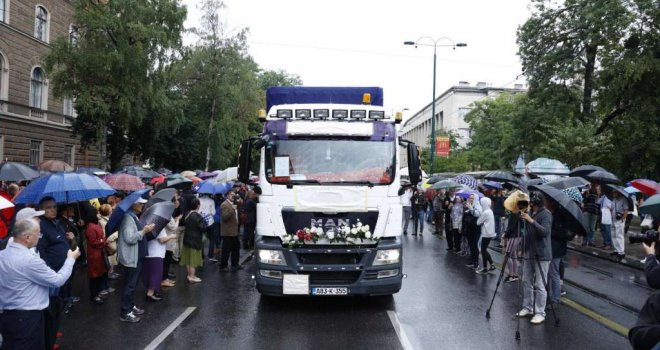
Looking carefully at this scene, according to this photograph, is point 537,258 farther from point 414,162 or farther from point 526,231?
point 414,162

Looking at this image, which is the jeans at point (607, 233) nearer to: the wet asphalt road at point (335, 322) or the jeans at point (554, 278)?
the wet asphalt road at point (335, 322)

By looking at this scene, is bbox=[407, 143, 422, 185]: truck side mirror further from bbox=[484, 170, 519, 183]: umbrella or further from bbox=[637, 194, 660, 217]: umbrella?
bbox=[484, 170, 519, 183]: umbrella

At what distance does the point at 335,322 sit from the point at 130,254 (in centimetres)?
318

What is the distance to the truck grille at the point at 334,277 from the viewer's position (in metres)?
7.30

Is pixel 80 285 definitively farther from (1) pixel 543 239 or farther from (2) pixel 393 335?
(1) pixel 543 239

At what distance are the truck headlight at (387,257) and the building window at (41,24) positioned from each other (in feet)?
99.7

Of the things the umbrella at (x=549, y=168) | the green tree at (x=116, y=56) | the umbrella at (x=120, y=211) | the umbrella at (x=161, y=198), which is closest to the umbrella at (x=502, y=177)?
the umbrella at (x=549, y=168)

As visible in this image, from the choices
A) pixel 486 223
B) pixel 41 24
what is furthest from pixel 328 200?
pixel 41 24

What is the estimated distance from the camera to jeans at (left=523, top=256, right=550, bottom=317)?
7266mm

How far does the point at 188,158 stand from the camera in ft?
118

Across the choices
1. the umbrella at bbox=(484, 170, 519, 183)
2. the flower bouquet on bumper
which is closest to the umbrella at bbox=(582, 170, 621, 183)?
the umbrella at bbox=(484, 170, 519, 183)

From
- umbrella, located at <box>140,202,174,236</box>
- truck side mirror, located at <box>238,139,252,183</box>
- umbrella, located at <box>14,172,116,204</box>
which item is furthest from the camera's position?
truck side mirror, located at <box>238,139,252,183</box>

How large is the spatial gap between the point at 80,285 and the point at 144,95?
1705cm

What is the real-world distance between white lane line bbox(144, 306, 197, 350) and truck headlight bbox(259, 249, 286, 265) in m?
1.43
